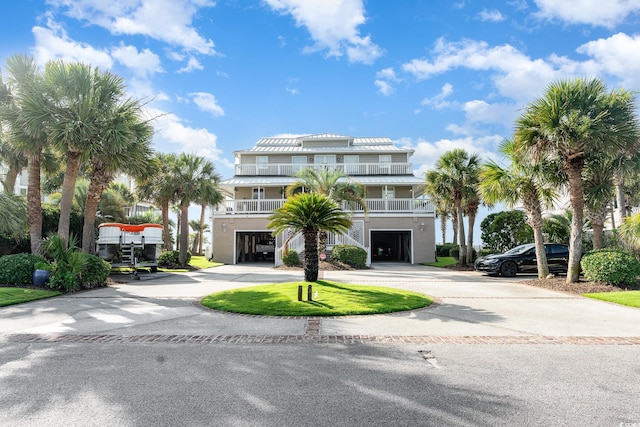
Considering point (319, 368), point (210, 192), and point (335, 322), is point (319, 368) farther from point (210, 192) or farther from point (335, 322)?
point (210, 192)

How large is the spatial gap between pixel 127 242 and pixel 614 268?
19.5 m

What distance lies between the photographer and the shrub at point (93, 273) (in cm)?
1278

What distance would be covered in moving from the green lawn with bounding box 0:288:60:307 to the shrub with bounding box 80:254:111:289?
123 centimetres

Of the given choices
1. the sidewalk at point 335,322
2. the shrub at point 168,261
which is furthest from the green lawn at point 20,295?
the shrub at point 168,261

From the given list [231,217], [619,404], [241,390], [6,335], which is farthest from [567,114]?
[231,217]

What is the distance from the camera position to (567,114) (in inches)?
516

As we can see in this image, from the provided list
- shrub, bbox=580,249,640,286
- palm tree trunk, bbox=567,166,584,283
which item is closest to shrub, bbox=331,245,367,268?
palm tree trunk, bbox=567,166,584,283

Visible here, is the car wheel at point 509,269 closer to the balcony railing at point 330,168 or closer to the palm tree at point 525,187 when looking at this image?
the palm tree at point 525,187

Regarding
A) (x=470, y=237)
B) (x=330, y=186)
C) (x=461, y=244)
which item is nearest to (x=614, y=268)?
(x=461, y=244)

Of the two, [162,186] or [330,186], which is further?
[162,186]

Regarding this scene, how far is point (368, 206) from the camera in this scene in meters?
28.7

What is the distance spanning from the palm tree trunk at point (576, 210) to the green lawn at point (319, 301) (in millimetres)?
7156

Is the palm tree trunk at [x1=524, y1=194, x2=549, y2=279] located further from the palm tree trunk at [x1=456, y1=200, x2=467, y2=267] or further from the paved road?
the palm tree trunk at [x1=456, y1=200, x2=467, y2=267]

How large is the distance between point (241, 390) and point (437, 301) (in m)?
7.47
